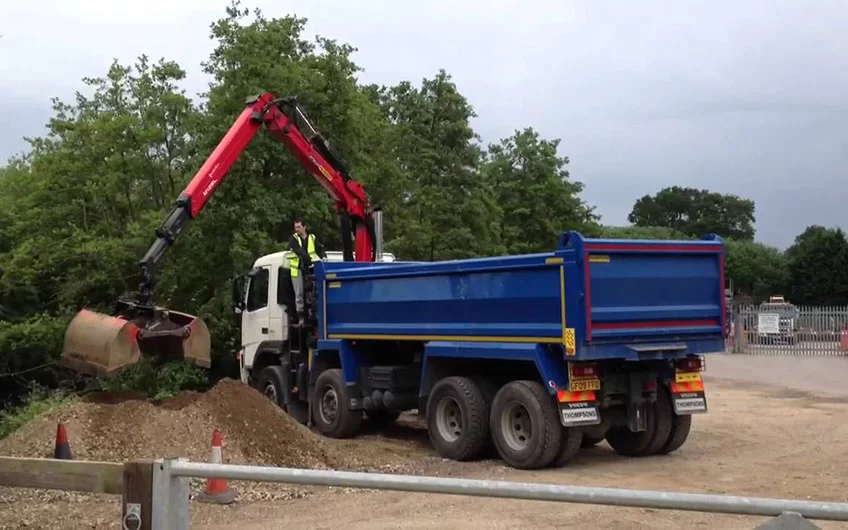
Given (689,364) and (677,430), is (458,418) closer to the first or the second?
(677,430)

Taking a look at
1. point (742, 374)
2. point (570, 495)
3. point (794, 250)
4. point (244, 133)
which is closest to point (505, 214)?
point (742, 374)

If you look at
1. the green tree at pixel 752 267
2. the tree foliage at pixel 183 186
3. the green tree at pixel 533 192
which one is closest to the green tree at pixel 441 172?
the tree foliage at pixel 183 186

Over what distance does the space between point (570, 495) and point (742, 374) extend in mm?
24920

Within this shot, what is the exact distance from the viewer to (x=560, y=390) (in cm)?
1115

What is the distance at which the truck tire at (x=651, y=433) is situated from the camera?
40.6 ft

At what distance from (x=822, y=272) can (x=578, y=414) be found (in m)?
70.4

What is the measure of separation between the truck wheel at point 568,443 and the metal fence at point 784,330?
2623cm

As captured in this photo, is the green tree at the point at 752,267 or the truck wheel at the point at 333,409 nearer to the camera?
the truck wheel at the point at 333,409

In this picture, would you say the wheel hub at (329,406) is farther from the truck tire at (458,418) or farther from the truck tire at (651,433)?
the truck tire at (651,433)

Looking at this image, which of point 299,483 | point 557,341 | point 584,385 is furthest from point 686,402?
point 299,483

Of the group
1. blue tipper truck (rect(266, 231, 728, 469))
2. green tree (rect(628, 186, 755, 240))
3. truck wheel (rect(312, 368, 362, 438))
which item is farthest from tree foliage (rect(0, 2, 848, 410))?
green tree (rect(628, 186, 755, 240))

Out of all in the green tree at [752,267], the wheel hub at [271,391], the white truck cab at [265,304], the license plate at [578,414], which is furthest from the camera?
the green tree at [752,267]

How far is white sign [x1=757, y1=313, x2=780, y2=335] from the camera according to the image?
124 ft

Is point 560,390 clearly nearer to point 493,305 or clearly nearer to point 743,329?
point 493,305
